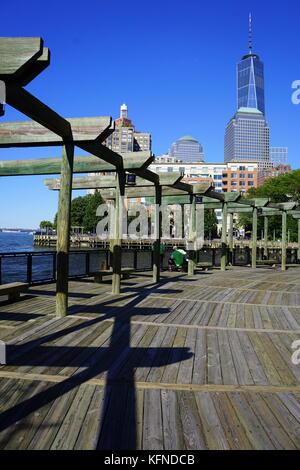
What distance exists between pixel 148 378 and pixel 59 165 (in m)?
7.05

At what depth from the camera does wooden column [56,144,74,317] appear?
6.59 metres

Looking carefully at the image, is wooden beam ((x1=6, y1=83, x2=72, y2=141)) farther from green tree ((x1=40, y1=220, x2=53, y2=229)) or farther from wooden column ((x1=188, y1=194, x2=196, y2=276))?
green tree ((x1=40, y1=220, x2=53, y2=229))

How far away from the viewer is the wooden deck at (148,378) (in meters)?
2.65

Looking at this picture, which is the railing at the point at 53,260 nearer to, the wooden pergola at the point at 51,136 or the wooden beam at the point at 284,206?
the wooden pergola at the point at 51,136

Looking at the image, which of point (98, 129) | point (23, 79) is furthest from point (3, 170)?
point (23, 79)

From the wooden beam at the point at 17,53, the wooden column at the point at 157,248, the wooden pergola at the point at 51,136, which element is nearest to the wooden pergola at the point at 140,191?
the wooden column at the point at 157,248

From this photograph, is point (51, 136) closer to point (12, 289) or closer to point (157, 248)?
point (12, 289)

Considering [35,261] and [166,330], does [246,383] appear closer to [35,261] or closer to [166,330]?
[166,330]

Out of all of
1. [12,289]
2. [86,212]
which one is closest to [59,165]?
[12,289]

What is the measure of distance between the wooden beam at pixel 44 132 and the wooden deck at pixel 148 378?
3070mm

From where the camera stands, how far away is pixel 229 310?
7.43 m

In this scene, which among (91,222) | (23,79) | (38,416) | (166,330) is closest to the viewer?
(38,416)

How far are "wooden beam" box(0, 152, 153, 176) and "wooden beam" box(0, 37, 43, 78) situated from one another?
202 inches
